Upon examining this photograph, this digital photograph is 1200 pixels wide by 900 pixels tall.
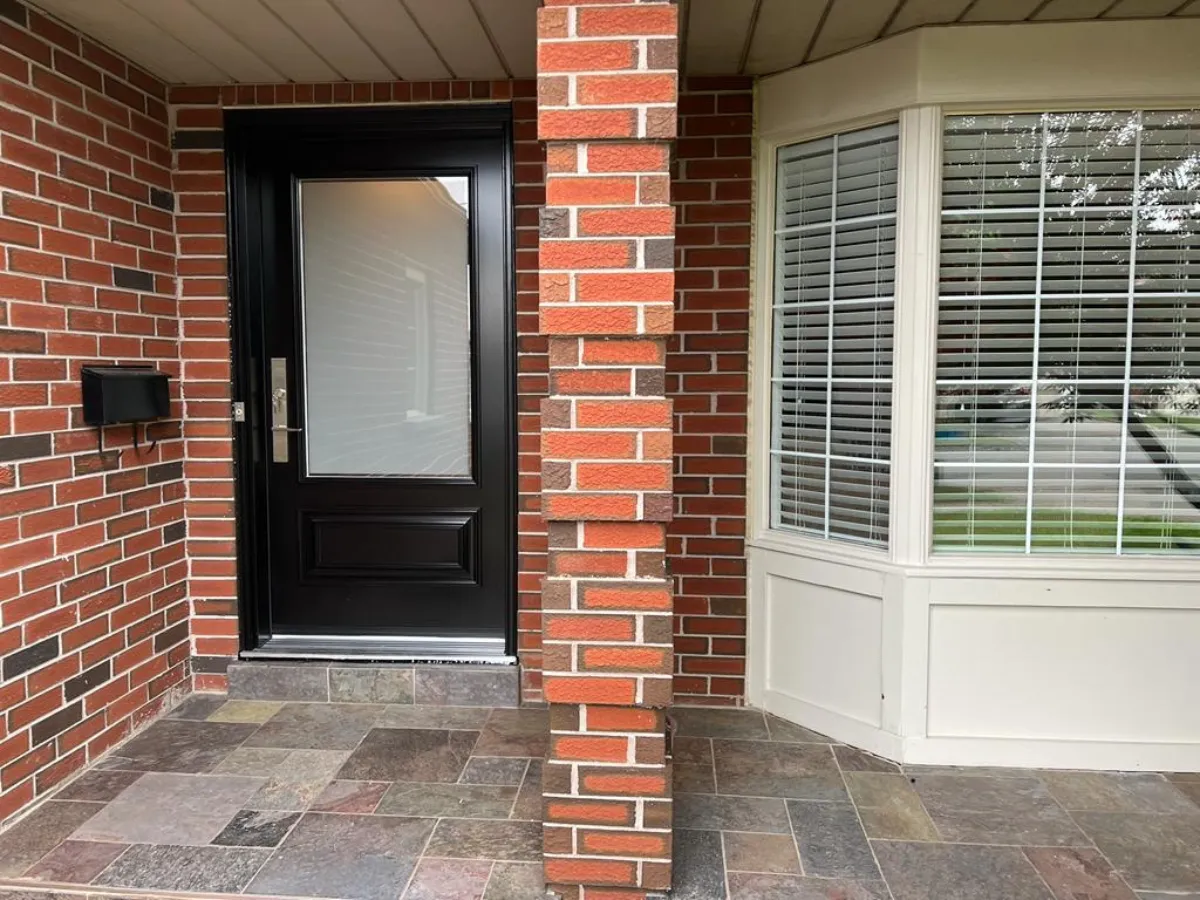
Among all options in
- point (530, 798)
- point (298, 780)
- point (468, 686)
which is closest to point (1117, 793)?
point (530, 798)

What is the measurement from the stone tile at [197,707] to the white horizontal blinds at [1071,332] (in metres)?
2.77

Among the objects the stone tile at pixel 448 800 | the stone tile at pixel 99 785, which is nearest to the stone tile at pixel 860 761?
the stone tile at pixel 448 800

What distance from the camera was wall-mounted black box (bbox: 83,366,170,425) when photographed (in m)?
2.62

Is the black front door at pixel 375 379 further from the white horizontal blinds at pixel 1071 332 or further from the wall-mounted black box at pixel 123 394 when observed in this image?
the white horizontal blinds at pixel 1071 332

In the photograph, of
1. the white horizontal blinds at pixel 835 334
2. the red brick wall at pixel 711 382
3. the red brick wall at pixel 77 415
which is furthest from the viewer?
the red brick wall at pixel 711 382

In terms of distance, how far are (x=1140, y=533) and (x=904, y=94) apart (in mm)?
1621

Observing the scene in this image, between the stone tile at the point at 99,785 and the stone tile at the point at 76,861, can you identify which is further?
the stone tile at the point at 99,785

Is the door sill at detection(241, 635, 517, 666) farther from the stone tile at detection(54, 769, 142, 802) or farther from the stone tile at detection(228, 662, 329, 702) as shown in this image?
the stone tile at detection(54, 769, 142, 802)

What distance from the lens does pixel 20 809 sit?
7.84 ft

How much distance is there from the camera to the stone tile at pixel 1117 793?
2428 mm

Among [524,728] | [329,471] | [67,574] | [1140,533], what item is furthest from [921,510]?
[67,574]

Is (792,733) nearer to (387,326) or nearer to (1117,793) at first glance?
(1117,793)

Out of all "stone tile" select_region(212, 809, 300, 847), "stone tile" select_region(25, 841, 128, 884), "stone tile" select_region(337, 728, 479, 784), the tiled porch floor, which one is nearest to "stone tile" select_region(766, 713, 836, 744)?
the tiled porch floor

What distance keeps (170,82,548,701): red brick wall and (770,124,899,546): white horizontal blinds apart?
911mm
